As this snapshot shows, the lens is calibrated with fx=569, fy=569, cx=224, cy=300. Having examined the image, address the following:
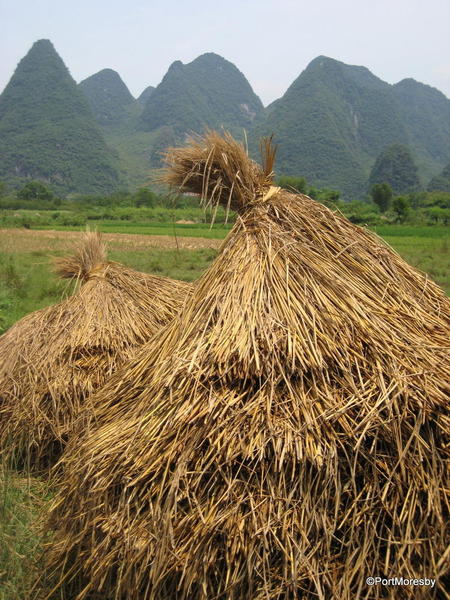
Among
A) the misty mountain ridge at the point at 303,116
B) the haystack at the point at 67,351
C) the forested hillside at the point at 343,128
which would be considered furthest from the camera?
the misty mountain ridge at the point at 303,116

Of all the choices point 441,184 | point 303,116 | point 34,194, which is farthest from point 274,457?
point 303,116

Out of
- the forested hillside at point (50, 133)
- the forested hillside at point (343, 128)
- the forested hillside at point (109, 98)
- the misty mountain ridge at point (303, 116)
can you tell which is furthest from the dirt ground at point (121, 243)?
the forested hillside at point (109, 98)

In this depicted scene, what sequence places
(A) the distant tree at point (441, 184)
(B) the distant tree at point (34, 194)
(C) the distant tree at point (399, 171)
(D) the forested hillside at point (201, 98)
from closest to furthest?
(B) the distant tree at point (34, 194)
(A) the distant tree at point (441, 184)
(C) the distant tree at point (399, 171)
(D) the forested hillside at point (201, 98)

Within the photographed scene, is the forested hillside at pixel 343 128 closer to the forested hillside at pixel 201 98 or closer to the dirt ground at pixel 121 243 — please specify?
the forested hillside at pixel 201 98

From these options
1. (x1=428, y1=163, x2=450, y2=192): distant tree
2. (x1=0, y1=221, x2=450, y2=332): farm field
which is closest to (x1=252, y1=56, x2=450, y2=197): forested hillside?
(x1=428, y1=163, x2=450, y2=192): distant tree

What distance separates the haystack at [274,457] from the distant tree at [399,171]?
82602mm

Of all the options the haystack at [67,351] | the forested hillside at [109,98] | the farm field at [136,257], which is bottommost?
the farm field at [136,257]

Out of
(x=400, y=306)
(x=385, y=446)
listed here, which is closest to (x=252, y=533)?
(x=385, y=446)

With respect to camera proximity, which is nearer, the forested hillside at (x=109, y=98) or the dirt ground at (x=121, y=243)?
the dirt ground at (x=121, y=243)

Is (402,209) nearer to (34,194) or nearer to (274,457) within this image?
(274,457)

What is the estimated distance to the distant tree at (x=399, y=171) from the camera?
81.2 meters

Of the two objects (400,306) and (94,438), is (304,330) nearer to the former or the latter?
(400,306)

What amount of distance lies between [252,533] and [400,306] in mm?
1420

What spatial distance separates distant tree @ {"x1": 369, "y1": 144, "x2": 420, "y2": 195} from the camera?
8125 cm
